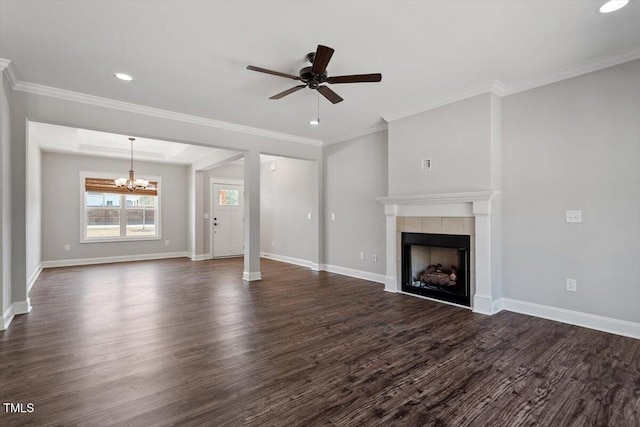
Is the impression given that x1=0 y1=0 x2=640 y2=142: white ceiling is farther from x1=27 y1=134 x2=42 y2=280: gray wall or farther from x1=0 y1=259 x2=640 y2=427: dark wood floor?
x1=0 y1=259 x2=640 y2=427: dark wood floor

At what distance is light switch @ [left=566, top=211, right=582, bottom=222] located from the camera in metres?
3.29

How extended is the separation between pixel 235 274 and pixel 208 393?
431 centimetres

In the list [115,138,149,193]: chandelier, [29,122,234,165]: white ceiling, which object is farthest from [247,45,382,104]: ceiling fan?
[115,138,149,193]: chandelier

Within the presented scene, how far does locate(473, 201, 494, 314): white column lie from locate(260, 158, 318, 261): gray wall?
135 inches

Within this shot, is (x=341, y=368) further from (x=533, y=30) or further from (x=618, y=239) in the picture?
(x=533, y=30)

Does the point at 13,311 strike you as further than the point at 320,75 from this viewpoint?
Yes

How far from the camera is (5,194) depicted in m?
3.33

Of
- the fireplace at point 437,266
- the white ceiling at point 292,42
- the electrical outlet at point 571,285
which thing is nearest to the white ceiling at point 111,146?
the white ceiling at point 292,42

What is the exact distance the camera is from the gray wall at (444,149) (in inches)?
149

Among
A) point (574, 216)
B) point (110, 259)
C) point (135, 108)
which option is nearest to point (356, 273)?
point (574, 216)

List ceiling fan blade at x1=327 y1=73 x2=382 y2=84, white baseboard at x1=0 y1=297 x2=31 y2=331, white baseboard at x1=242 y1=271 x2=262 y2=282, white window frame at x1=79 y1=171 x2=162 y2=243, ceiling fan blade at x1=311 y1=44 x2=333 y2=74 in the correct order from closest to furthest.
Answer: ceiling fan blade at x1=311 y1=44 x2=333 y2=74 < ceiling fan blade at x1=327 y1=73 x2=382 y2=84 < white baseboard at x1=0 y1=297 x2=31 y2=331 < white baseboard at x1=242 y1=271 x2=262 y2=282 < white window frame at x1=79 y1=171 x2=162 y2=243

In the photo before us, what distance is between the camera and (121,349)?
2732 millimetres

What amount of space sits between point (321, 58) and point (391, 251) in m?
3.15

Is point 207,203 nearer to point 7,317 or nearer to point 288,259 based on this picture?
point 288,259
